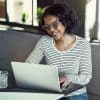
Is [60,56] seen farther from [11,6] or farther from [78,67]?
[11,6]

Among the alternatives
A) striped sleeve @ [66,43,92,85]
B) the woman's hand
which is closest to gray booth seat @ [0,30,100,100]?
striped sleeve @ [66,43,92,85]

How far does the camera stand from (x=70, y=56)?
236 cm

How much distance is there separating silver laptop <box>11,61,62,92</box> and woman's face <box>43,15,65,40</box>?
1.11 feet

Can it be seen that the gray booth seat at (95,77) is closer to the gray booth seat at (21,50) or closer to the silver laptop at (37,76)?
the gray booth seat at (21,50)

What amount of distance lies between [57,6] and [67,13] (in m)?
0.08

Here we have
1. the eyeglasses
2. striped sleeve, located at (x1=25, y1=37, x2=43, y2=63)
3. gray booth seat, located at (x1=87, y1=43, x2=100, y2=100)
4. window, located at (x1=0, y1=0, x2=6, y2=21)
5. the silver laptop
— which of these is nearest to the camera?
the silver laptop

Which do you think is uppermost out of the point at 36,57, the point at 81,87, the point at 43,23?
the point at 43,23

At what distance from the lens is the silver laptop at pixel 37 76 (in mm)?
1895

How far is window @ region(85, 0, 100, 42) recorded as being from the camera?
3.89 m

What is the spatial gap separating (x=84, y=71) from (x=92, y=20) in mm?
1692

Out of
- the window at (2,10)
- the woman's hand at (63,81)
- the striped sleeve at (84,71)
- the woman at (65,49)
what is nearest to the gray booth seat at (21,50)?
the woman at (65,49)

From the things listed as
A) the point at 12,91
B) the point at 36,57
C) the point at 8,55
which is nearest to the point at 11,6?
the point at 8,55

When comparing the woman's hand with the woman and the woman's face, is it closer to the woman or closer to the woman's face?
the woman

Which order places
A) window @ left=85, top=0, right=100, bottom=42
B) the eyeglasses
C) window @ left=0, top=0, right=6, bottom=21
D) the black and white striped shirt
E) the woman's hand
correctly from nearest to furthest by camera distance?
the woman's hand → the eyeglasses → the black and white striped shirt → window @ left=85, top=0, right=100, bottom=42 → window @ left=0, top=0, right=6, bottom=21
